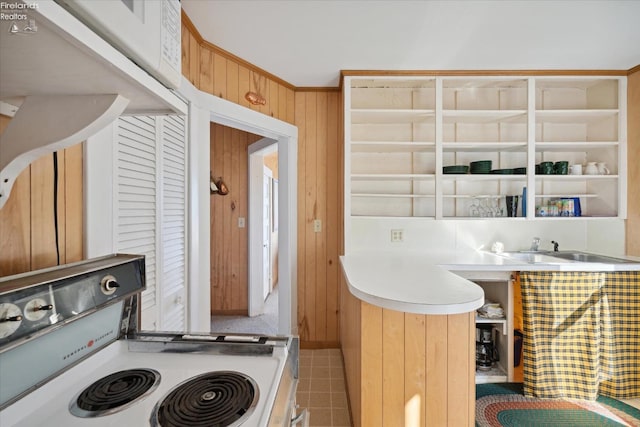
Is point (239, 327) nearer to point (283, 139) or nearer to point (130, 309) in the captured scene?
point (283, 139)

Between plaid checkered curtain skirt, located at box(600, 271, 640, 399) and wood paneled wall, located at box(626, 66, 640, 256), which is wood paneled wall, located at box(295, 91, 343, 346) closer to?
plaid checkered curtain skirt, located at box(600, 271, 640, 399)

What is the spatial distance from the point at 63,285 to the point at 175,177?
1.06 m

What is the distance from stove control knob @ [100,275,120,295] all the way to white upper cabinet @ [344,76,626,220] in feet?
5.84

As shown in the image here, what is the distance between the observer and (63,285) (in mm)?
688

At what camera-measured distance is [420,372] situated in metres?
1.30

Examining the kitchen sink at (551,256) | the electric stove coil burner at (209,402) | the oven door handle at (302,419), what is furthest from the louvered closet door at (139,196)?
the kitchen sink at (551,256)

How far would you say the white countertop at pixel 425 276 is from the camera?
119 cm

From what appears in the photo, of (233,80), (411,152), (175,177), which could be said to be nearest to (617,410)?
(411,152)

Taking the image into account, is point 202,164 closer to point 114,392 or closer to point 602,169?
point 114,392

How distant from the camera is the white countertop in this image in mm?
1194

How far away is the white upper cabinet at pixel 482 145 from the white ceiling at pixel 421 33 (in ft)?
0.69

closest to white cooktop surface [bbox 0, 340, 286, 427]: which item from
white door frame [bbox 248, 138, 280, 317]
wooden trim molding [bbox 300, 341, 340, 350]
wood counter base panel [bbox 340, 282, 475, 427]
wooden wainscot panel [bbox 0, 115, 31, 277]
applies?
wooden wainscot panel [bbox 0, 115, 31, 277]

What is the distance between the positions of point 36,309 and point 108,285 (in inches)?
8.0

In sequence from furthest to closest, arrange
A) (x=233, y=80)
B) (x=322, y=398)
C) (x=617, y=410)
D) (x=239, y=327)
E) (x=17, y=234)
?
(x=239, y=327)
(x=233, y=80)
(x=322, y=398)
(x=617, y=410)
(x=17, y=234)
